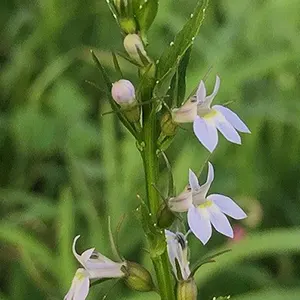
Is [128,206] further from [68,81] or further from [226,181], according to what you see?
[68,81]

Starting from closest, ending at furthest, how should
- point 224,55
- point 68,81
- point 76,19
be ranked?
point 224,55 < point 68,81 < point 76,19

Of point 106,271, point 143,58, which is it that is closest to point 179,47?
point 143,58

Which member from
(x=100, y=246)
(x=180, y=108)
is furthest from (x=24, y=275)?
(x=180, y=108)

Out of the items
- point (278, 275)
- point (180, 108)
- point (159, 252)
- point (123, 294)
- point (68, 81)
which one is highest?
point (180, 108)

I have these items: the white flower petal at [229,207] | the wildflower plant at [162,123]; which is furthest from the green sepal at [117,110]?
the white flower petal at [229,207]

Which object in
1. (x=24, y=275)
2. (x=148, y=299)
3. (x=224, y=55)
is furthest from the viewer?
(x=224, y=55)

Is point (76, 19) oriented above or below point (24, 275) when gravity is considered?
above

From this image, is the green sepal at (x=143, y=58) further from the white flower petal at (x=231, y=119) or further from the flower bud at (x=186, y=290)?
the flower bud at (x=186, y=290)
